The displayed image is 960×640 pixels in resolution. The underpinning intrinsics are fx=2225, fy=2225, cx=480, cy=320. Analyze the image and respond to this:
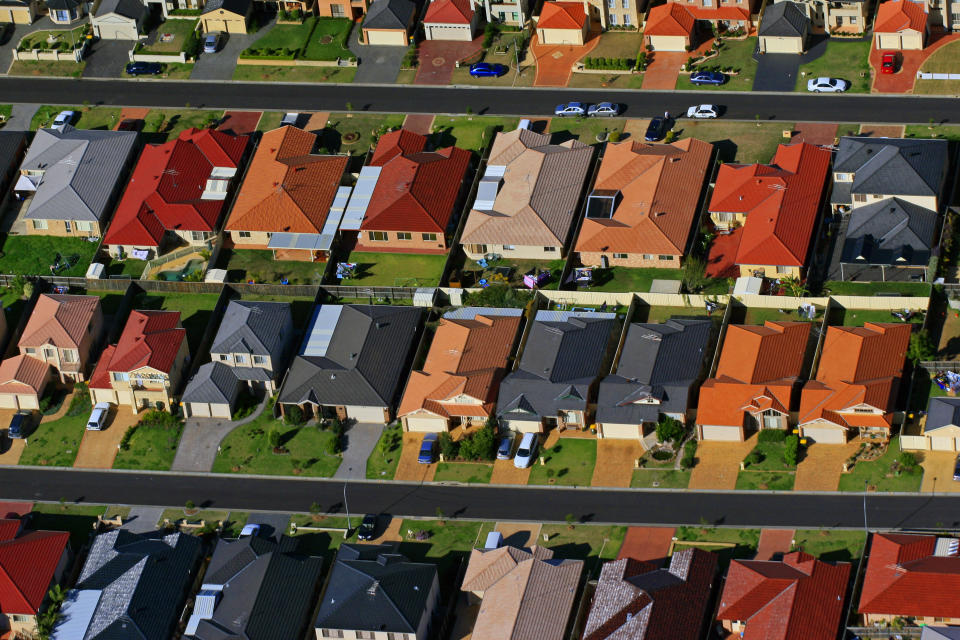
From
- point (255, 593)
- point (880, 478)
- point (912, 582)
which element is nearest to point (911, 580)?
point (912, 582)

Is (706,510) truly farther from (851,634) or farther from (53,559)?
(53,559)

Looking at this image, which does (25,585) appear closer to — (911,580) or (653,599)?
(653,599)

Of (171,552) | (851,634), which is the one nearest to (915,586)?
(851,634)

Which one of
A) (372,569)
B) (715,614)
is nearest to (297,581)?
(372,569)

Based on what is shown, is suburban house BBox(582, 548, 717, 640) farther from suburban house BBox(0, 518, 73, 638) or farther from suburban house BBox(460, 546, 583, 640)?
suburban house BBox(0, 518, 73, 638)

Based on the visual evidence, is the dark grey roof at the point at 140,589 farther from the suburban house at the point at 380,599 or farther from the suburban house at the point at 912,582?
the suburban house at the point at 912,582

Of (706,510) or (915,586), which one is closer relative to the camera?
(915,586)
